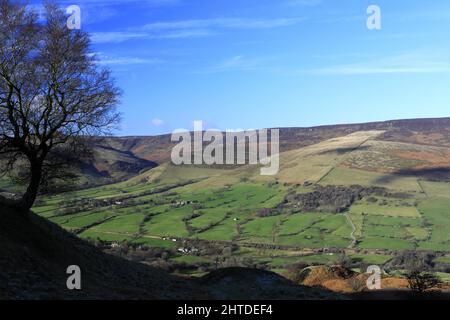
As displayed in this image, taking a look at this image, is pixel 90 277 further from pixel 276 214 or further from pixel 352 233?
pixel 276 214

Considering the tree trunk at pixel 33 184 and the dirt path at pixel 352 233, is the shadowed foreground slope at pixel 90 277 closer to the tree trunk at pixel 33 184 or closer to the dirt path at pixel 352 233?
the tree trunk at pixel 33 184

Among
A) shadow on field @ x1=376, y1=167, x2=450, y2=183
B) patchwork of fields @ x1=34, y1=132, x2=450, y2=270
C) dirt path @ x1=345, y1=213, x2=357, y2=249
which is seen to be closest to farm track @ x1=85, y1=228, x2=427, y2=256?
patchwork of fields @ x1=34, y1=132, x2=450, y2=270

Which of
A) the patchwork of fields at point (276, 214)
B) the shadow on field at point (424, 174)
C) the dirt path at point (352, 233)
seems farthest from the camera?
the shadow on field at point (424, 174)

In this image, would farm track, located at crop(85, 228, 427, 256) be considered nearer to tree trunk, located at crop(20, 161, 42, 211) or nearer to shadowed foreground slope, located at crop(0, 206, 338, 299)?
shadowed foreground slope, located at crop(0, 206, 338, 299)

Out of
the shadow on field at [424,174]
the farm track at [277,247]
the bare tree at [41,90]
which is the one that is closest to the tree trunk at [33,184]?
the bare tree at [41,90]
